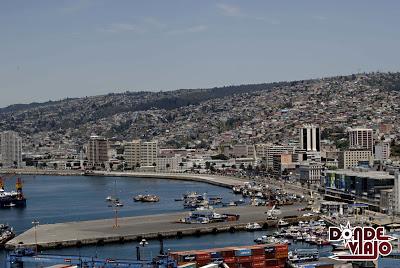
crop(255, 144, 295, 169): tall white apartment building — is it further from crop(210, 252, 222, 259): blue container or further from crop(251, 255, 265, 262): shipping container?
crop(210, 252, 222, 259): blue container

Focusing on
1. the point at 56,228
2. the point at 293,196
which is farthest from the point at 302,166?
the point at 56,228

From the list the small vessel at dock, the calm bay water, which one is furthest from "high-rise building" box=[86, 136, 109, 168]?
the small vessel at dock

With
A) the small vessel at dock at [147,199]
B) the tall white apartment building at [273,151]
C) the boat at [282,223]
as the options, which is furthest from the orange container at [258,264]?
the tall white apartment building at [273,151]

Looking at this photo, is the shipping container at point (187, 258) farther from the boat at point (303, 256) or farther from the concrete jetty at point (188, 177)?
the concrete jetty at point (188, 177)

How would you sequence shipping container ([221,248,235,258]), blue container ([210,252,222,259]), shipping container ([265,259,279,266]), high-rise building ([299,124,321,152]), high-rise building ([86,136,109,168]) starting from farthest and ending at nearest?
high-rise building ([86,136,109,168]) → high-rise building ([299,124,321,152]) → shipping container ([265,259,279,266]) → shipping container ([221,248,235,258]) → blue container ([210,252,222,259])

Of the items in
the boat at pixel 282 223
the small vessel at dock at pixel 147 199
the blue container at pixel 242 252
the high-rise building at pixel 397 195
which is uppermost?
the high-rise building at pixel 397 195

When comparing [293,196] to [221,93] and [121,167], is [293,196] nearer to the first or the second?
[121,167]

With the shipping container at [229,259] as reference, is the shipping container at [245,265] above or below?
below
